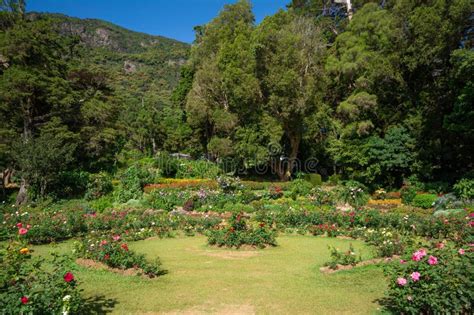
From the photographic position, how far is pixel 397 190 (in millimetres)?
21234

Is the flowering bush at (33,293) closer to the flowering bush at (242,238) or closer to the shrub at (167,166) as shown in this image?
the flowering bush at (242,238)

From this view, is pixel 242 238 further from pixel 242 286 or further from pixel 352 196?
pixel 352 196

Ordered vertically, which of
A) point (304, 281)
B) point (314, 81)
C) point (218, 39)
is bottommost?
point (304, 281)

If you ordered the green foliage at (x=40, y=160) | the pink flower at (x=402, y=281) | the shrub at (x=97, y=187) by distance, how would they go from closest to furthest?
the pink flower at (x=402, y=281) < the green foliage at (x=40, y=160) < the shrub at (x=97, y=187)

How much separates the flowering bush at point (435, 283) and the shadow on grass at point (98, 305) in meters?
4.08

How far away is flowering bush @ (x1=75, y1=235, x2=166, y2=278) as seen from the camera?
22.9 ft

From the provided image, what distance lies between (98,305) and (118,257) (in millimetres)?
1874

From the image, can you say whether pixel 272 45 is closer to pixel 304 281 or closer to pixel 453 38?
pixel 453 38

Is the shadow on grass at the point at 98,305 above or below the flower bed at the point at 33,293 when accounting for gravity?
below

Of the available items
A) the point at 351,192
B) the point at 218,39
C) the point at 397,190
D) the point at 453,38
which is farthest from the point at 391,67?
the point at 218,39

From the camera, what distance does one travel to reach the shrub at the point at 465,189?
52.4ft

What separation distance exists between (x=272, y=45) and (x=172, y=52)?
3334 inches

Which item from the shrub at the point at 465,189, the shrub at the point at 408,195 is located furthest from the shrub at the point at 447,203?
the shrub at the point at 408,195

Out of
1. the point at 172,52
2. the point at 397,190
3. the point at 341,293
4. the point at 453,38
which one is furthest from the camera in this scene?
the point at 172,52
